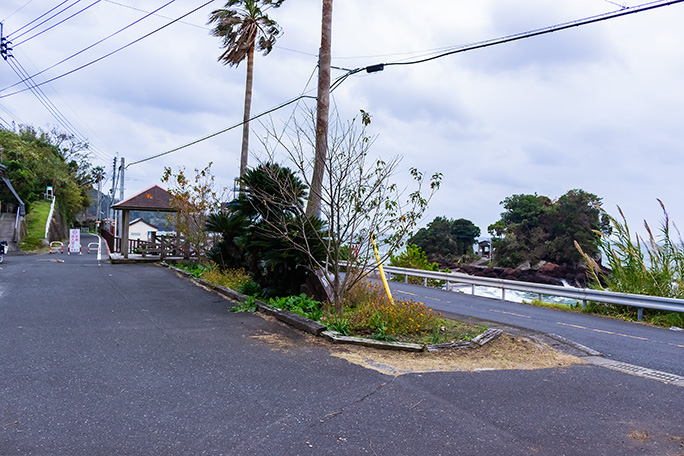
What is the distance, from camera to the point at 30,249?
30031mm

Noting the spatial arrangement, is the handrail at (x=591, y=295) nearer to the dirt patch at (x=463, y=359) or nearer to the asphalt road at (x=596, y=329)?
the asphalt road at (x=596, y=329)

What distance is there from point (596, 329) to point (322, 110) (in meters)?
7.54

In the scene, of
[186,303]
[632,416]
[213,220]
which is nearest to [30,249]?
[213,220]

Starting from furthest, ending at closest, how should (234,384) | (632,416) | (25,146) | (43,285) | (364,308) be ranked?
(25,146), (43,285), (364,308), (234,384), (632,416)

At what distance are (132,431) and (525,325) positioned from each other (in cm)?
789

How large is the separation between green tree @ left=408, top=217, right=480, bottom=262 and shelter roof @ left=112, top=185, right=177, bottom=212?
A: 2985cm

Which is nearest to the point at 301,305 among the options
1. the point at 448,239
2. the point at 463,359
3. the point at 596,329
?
the point at 463,359

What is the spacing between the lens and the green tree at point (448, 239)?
49594 millimetres

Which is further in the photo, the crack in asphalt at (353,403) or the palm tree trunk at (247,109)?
the palm tree trunk at (247,109)

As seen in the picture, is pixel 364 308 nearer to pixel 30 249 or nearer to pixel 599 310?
pixel 599 310

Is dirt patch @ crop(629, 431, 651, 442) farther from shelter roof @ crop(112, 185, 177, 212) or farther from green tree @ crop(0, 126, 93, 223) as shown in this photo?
green tree @ crop(0, 126, 93, 223)

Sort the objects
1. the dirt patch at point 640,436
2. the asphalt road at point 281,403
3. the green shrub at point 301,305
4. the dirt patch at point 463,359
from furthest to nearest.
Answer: the green shrub at point 301,305 < the dirt patch at point 463,359 < the dirt patch at point 640,436 < the asphalt road at point 281,403

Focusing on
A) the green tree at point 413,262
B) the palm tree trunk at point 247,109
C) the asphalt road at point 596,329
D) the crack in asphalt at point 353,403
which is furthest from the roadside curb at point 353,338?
the green tree at point 413,262

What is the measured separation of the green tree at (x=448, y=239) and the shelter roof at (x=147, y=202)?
97.9 ft
